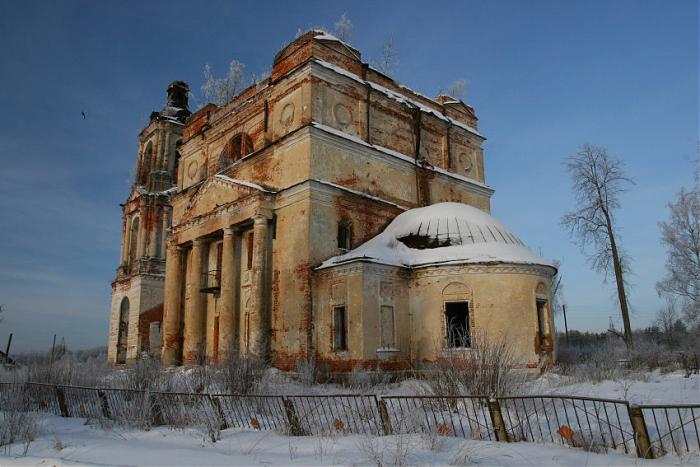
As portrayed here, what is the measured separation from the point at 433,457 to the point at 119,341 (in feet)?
100

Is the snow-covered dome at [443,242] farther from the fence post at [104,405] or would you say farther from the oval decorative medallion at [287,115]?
the fence post at [104,405]

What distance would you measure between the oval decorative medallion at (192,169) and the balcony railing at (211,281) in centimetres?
621

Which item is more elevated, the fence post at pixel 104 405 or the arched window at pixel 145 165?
the arched window at pixel 145 165

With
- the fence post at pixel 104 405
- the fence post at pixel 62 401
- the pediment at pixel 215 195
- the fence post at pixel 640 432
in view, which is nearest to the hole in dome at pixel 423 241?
the pediment at pixel 215 195

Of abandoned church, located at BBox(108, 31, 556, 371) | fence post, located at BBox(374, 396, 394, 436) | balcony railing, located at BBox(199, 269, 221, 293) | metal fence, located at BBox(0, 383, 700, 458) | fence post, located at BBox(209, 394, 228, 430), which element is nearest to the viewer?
metal fence, located at BBox(0, 383, 700, 458)

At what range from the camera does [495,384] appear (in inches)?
344

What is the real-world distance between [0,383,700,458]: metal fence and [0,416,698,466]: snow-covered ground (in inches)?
10.3

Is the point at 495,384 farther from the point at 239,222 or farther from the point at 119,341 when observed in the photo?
the point at 119,341

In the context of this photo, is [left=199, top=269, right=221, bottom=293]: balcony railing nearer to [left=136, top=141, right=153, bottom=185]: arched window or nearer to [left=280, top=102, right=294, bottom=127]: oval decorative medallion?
[left=280, top=102, right=294, bottom=127]: oval decorative medallion

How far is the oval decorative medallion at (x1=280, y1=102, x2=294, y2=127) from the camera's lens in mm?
20719

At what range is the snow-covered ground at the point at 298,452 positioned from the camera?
587 centimetres

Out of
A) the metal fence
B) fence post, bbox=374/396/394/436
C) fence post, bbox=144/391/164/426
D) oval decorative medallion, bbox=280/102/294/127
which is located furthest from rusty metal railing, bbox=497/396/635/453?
oval decorative medallion, bbox=280/102/294/127

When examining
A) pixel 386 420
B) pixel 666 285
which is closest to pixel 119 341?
pixel 386 420

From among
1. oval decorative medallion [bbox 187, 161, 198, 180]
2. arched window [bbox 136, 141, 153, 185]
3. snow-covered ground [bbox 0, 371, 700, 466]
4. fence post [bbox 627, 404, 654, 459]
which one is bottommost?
snow-covered ground [bbox 0, 371, 700, 466]
